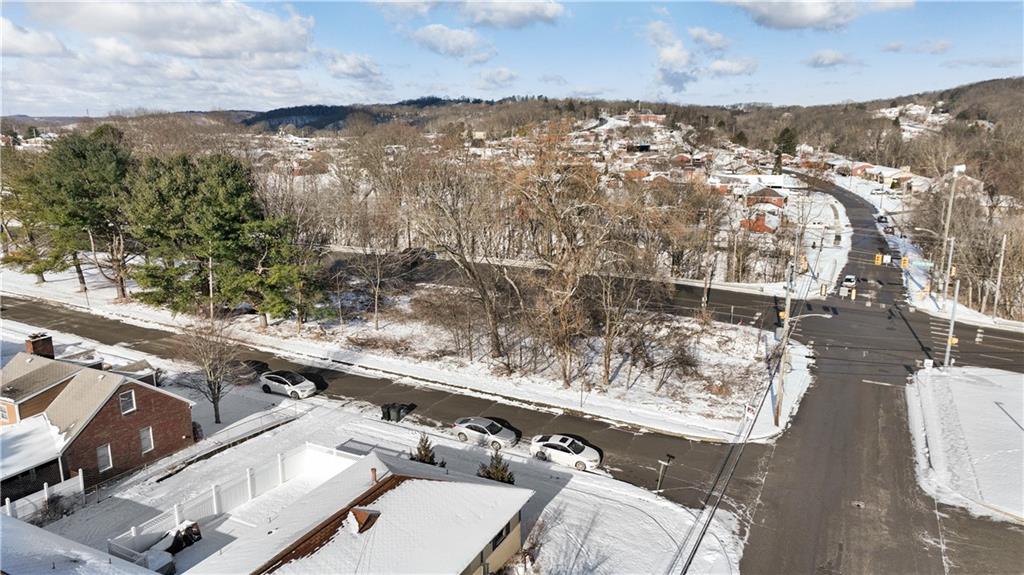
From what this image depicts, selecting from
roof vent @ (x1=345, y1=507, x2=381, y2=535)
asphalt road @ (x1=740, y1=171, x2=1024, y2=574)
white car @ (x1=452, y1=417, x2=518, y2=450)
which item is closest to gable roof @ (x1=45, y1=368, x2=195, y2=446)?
white car @ (x1=452, y1=417, x2=518, y2=450)

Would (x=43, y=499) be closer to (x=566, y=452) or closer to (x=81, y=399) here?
(x=81, y=399)

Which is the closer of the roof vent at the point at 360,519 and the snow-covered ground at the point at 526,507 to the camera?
the roof vent at the point at 360,519

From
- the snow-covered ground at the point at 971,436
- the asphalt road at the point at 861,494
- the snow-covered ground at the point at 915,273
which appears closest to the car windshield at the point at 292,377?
the asphalt road at the point at 861,494

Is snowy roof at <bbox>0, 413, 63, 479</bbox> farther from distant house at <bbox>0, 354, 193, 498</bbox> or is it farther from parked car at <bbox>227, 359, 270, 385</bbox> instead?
parked car at <bbox>227, 359, 270, 385</bbox>

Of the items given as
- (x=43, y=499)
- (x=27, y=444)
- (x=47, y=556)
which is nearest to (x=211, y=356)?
(x=27, y=444)

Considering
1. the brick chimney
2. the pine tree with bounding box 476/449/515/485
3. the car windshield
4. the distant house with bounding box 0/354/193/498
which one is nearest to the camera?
the pine tree with bounding box 476/449/515/485

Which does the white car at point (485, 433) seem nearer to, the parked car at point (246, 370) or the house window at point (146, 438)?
the house window at point (146, 438)

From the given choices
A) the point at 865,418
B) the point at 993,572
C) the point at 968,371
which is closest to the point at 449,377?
the point at 865,418
